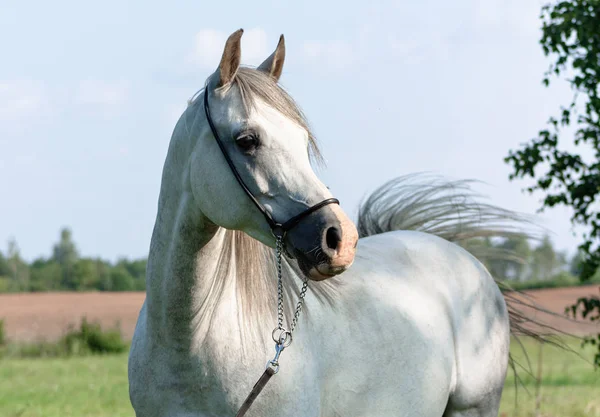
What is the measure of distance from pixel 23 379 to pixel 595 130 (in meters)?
9.10

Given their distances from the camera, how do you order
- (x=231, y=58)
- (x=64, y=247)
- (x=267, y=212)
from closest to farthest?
(x=267, y=212) < (x=231, y=58) < (x=64, y=247)

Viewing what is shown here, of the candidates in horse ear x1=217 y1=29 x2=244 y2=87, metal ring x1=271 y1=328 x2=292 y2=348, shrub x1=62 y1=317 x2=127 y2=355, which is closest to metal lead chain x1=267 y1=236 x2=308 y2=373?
metal ring x1=271 y1=328 x2=292 y2=348

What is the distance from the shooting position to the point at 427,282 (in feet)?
14.1

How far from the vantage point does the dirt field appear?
17.8 meters

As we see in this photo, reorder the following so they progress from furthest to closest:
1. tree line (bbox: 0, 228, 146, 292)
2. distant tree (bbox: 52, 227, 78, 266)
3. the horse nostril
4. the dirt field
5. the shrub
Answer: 1. distant tree (bbox: 52, 227, 78, 266)
2. tree line (bbox: 0, 228, 146, 292)
3. the dirt field
4. the shrub
5. the horse nostril

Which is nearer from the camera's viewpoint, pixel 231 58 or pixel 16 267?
pixel 231 58

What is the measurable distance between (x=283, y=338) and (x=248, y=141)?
867 mm

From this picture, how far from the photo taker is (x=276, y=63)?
320 centimetres

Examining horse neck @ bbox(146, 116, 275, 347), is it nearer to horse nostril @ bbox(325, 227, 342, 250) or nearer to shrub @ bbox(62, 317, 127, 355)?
horse nostril @ bbox(325, 227, 342, 250)

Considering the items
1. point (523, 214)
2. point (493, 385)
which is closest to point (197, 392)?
point (493, 385)

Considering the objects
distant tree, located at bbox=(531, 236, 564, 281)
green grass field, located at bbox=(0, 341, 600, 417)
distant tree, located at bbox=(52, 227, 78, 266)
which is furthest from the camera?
distant tree, located at bbox=(52, 227, 78, 266)

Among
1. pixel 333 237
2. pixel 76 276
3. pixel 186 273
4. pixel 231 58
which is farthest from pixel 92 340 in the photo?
pixel 76 276

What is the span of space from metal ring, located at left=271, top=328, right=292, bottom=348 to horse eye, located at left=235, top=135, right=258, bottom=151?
77 centimetres

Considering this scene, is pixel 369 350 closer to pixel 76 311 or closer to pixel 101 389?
pixel 101 389
